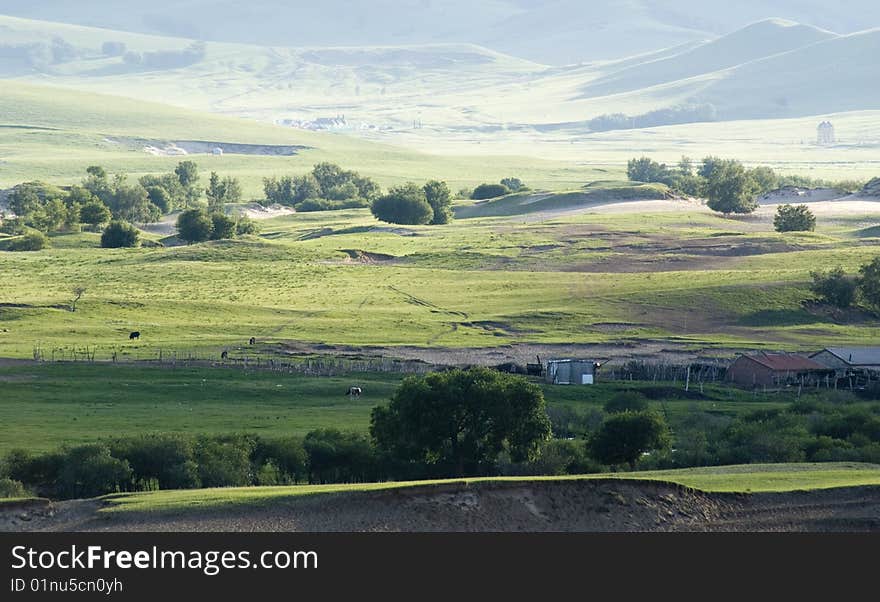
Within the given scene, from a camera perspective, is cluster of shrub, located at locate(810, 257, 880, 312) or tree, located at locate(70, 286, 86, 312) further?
cluster of shrub, located at locate(810, 257, 880, 312)

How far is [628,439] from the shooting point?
47.8 m

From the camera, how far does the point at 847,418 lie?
54.8 metres

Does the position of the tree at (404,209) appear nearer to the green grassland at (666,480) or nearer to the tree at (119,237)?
the tree at (119,237)

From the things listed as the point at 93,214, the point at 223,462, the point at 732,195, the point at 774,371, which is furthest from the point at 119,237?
the point at 223,462

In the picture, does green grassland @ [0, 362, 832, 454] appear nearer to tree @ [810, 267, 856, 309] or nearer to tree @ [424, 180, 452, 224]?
tree @ [810, 267, 856, 309]

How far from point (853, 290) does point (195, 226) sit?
62648 millimetres

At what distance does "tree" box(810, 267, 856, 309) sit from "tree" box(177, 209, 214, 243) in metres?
58.9

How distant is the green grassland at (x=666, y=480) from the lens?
35719 millimetres

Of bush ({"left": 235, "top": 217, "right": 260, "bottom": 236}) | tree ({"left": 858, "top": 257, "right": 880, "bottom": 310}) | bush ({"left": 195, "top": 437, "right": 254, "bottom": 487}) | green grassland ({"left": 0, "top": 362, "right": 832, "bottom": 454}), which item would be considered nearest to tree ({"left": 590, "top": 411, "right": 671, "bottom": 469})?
green grassland ({"left": 0, "top": 362, "right": 832, "bottom": 454})

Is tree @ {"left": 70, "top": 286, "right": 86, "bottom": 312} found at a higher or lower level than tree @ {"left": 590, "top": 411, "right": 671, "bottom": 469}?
lower

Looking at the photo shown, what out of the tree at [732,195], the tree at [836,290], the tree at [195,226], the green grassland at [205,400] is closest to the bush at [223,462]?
the green grassland at [205,400]

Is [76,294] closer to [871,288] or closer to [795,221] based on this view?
[871,288]

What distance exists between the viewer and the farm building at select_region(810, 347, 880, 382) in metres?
Result: 72.4
